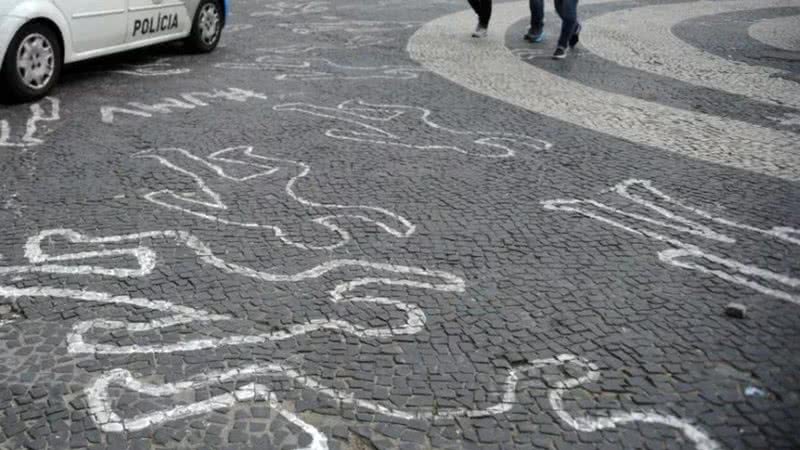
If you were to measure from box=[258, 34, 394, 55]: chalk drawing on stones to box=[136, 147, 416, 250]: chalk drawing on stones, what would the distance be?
13.9 feet

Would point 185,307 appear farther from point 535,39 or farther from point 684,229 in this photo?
point 535,39

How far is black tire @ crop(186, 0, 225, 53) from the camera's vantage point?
9180 millimetres

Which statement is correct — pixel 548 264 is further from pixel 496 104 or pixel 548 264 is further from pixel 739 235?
pixel 496 104

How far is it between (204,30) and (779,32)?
8508 mm

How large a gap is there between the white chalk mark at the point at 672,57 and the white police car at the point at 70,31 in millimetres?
5162

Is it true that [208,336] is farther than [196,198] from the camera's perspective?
No

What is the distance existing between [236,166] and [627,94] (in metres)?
4.34

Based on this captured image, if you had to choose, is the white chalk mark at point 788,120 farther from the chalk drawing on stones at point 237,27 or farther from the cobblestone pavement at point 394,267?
the chalk drawing on stones at point 237,27

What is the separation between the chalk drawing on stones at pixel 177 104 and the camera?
21.9 feet

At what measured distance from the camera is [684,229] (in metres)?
4.53

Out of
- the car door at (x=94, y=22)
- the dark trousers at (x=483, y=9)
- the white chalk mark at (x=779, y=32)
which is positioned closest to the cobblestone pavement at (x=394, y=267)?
the car door at (x=94, y=22)

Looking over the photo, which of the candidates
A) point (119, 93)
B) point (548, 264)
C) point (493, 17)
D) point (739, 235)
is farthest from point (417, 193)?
point (493, 17)

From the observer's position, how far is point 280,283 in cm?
380

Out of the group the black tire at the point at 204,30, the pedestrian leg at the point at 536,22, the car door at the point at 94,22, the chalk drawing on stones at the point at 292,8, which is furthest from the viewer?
the chalk drawing on stones at the point at 292,8
